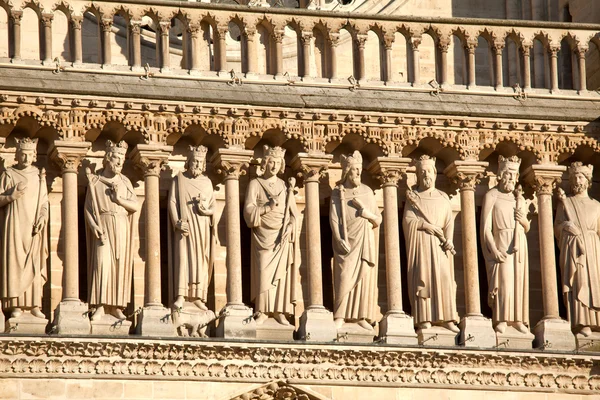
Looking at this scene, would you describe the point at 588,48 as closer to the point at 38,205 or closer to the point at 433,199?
the point at 433,199

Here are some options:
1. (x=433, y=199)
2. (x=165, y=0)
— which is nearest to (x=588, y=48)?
(x=433, y=199)

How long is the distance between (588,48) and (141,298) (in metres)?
5.27

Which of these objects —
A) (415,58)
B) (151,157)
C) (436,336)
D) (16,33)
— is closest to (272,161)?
(151,157)

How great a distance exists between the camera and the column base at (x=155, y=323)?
2661cm

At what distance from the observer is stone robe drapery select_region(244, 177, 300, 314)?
27.1 meters

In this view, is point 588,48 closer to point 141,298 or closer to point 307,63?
point 307,63

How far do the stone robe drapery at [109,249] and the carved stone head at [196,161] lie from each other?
0.63 metres

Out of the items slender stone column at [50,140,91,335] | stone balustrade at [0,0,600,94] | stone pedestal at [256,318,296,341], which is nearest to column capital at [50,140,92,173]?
slender stone column at [50,140,91,335]

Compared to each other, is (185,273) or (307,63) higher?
(307,63)

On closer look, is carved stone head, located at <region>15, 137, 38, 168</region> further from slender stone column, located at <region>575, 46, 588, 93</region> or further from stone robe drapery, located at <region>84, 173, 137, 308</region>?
slender stone column, located at <region>575, 46, 588, 93</region>

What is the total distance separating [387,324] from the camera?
89.4ft

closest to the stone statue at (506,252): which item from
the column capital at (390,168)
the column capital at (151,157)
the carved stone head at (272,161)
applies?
the column capital at (390,168)

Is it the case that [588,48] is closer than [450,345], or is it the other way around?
[450,345]

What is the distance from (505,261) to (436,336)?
1013 mm
